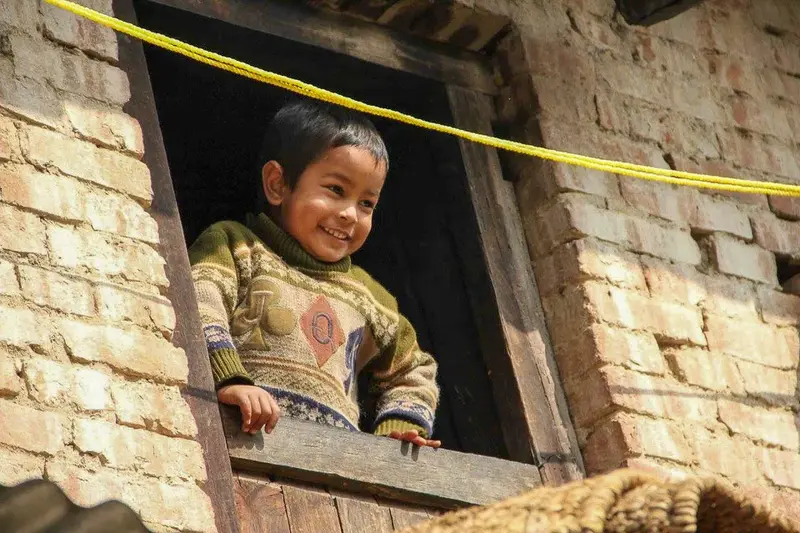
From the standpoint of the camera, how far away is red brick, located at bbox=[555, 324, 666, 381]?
4.64m

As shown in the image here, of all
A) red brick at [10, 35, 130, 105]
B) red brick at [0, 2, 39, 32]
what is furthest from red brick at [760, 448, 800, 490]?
red brick at [0, 2, 39, 32]

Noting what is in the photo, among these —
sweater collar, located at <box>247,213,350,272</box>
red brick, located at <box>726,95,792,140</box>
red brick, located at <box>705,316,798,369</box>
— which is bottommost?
red brick, located at <box>705,316,798,369</box>

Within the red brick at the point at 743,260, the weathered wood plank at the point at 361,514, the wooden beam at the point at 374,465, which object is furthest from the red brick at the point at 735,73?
the weathered wood plank at the point at 361,514

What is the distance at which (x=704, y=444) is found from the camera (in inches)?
184

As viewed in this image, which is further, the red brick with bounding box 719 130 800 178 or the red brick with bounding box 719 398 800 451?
the red brick with bounding box 719 130 800 178

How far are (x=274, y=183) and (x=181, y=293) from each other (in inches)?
34.0

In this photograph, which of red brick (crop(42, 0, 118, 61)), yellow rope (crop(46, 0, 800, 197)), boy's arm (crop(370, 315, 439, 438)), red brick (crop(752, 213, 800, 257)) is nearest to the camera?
yellow rope (crop(46, 0, 800, 197))

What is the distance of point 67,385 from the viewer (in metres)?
3.59

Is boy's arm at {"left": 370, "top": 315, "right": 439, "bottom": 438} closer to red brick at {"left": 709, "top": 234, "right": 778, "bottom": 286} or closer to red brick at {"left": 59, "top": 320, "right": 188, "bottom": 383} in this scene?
red brick at {"left": 59, "top": 320, "right": 188, "bottom": 383}

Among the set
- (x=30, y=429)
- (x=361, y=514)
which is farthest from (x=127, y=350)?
(x=361, y=514)

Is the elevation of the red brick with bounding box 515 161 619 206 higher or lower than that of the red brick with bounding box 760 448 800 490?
higher

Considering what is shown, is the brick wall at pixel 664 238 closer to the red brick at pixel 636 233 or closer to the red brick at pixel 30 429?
the red brick at pixel 636 233

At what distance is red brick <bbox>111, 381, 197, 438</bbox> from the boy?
0.28 m

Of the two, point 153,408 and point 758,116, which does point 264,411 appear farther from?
point 758,116
